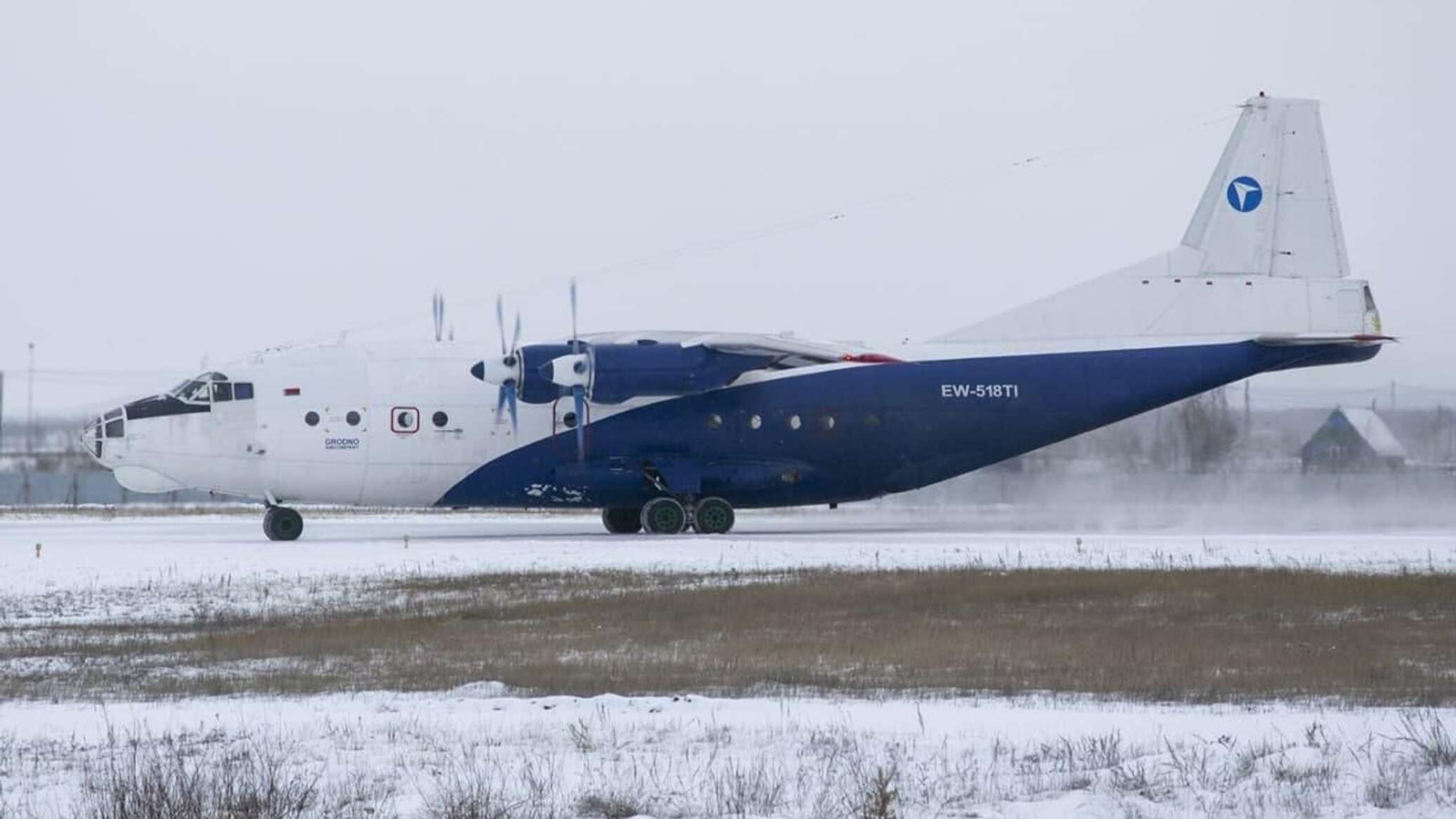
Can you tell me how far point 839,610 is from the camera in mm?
22297

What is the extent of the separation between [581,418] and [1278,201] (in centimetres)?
1736

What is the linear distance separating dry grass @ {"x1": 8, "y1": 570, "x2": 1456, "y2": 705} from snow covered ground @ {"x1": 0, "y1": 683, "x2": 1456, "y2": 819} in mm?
1435

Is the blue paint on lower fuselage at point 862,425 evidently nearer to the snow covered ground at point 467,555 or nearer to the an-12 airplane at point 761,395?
the an-12 airplane at point 761,395

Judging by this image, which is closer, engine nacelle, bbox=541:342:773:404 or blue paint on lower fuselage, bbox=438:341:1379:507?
engine nacelle, bbox=541:342:773:404

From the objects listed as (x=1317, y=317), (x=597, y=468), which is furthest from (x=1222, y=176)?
(x=597, y=468)

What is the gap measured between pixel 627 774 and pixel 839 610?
11331mm

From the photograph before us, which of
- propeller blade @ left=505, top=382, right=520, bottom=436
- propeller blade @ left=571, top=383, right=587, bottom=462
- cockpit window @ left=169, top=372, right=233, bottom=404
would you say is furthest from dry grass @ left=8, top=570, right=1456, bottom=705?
cockpit window @ left=169, top=372, right=233, bottom=404

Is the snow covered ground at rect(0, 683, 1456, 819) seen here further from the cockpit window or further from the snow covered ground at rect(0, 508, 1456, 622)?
the cockpit window

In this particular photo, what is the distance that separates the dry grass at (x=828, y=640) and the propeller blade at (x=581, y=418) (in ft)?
28.1

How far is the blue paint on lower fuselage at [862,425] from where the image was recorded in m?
36.2

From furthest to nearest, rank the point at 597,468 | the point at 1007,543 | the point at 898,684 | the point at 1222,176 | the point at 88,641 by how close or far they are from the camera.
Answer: the point at 1222,176, the point at 597,468, the point at 1007,543, the point at 88,641, the point at 898,684

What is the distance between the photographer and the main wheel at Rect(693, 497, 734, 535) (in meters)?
36.7

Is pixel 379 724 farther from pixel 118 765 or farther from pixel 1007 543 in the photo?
pixel 1007 543

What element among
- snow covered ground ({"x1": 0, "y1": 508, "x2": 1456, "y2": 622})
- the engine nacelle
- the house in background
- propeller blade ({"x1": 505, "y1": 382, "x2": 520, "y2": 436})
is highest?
the engine nacelle
